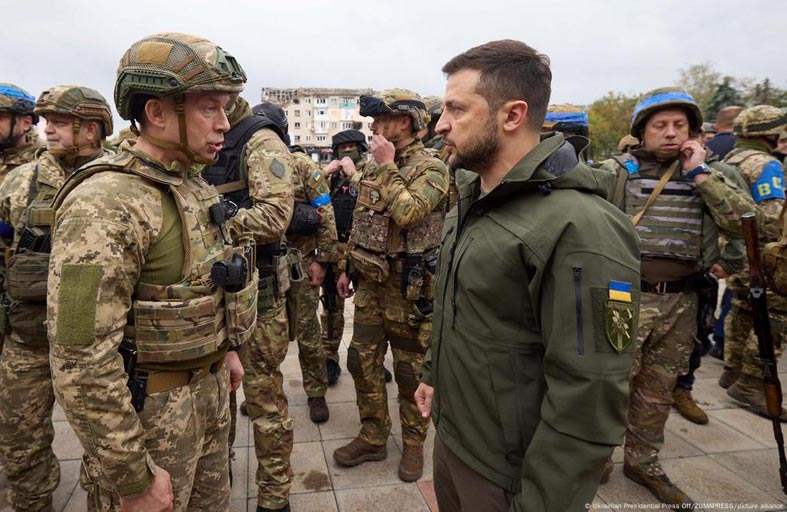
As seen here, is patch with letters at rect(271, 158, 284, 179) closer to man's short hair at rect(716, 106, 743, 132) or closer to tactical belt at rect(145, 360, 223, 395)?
tactical belt at rect(145, 360, 223, 395)

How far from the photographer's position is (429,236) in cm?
355

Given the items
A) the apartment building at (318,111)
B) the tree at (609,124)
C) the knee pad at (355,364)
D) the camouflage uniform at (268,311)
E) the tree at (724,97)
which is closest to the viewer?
the camouflage uniform at (268,311)

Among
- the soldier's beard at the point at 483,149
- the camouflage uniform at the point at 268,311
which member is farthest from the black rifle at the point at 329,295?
the soldier's beard at the point at 483,149

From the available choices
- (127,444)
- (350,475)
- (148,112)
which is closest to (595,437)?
(127,444)

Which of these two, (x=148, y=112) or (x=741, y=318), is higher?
(x=148, y=112)

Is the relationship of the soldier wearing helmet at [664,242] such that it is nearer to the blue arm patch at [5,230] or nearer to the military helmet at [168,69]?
the military helmet at [168,69]

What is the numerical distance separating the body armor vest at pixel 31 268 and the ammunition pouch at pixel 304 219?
6.16 ft

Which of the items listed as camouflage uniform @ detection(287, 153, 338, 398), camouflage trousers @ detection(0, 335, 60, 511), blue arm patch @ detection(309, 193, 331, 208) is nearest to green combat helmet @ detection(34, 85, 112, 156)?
camouflage trousers @ detection(0, 335, 60, 511)

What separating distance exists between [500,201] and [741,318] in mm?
4816

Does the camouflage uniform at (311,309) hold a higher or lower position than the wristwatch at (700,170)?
lower

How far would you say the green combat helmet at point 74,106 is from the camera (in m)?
2.93

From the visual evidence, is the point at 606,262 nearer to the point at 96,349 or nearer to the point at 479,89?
the point at 479,89

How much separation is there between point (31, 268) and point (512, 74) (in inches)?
110

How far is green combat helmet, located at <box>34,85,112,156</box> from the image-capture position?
2930 millimetres
